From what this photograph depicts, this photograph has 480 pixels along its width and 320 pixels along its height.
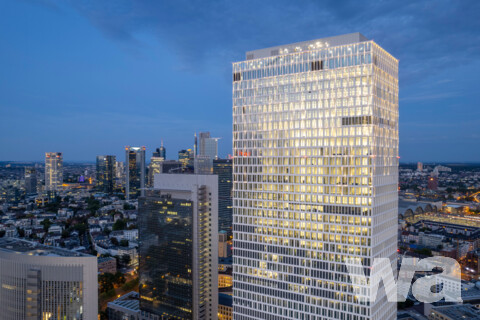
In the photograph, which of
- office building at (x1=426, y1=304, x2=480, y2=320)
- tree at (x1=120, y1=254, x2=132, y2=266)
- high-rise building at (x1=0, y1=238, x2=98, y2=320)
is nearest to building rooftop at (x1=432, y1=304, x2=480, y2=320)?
office building at (x1=426, y1=304, x2=480, y2=320)

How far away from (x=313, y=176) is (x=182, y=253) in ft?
174

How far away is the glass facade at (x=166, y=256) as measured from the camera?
105250mm

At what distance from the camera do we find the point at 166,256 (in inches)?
4284

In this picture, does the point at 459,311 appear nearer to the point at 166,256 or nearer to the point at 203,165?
the point at 166,256

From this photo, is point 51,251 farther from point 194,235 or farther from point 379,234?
point 379,234

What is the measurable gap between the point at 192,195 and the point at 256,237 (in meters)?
36.3

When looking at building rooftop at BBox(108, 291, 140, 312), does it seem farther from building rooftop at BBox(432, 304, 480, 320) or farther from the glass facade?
building rooftop at BBox(432, 304, 480, 320)

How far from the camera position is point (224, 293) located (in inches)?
4754

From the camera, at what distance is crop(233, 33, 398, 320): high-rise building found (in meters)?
64.5

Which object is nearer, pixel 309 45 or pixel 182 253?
pixel 309 45

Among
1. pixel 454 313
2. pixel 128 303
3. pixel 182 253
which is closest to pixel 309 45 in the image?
pixel 182 253

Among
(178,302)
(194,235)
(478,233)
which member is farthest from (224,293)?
(478,233)

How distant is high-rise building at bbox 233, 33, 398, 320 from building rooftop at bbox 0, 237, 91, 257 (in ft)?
122

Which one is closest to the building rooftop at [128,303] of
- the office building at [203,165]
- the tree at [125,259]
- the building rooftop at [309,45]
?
the tree at [125,259]
